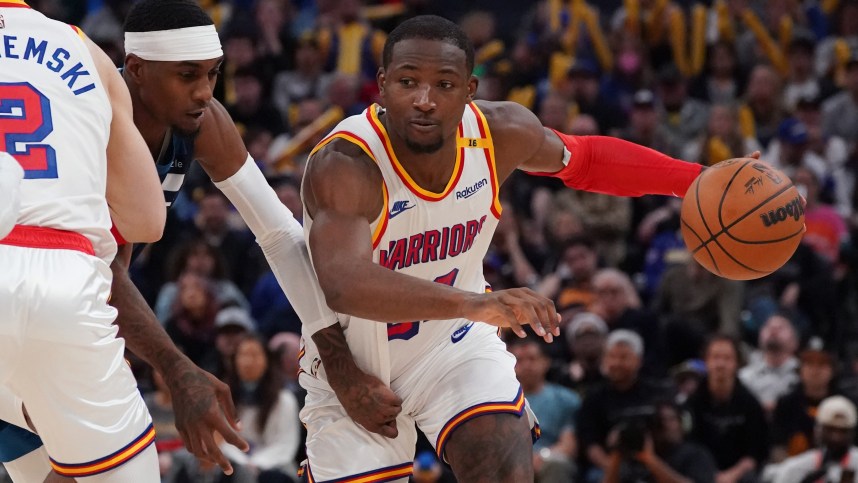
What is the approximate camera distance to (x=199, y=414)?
480cm

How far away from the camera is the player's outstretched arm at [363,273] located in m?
4.29

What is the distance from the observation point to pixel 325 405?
5.58 m

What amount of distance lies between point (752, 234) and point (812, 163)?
7.49 metres

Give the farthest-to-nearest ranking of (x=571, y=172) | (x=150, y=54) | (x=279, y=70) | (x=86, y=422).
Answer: (x=279, y=70), (x=571, y=172), (x=150, y=54), (x=86, y=422)

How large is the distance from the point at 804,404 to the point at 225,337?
14.7ft

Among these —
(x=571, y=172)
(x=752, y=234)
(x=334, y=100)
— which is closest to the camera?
(x=752, y=234)

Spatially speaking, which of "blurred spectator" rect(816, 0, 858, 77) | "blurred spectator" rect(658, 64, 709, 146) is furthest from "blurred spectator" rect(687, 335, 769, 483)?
"blurred spectator" rect(816, 0, 858, 77)

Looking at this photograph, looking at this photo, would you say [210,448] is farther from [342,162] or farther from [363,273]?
[342,162]

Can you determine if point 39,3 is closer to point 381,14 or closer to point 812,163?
point 381,14

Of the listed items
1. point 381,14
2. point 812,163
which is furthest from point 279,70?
point 812,163

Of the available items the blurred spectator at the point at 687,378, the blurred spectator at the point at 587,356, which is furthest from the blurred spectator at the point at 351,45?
the blurred spectator at the point at 687,378

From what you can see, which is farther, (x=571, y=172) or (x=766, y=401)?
(x=766, y=401)

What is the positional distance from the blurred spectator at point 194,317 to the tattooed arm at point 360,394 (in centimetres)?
544

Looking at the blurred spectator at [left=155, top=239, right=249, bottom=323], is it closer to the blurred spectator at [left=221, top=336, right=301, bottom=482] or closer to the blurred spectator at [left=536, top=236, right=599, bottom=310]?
the blurred spectator at [left=221, top=336, right=301, bottom=482]
